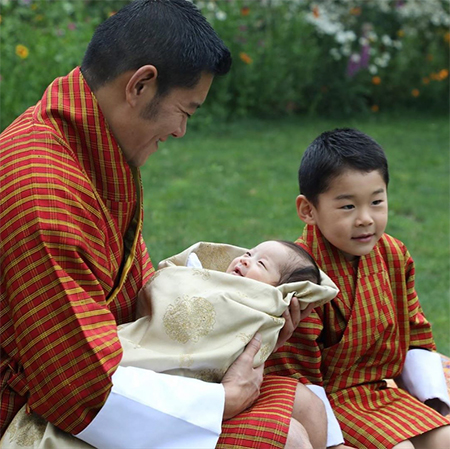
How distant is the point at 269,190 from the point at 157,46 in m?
4.73

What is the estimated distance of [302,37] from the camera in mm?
9328

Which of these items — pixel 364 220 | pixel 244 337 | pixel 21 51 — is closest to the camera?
pixel 244 337

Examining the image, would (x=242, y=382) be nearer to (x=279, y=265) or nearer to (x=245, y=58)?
(x=279, y=265)

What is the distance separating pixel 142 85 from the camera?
2.21 metres

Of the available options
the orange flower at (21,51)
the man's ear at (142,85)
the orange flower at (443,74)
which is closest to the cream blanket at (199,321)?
the man's ear at (142,85)

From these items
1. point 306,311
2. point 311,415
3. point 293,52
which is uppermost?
point 293,52

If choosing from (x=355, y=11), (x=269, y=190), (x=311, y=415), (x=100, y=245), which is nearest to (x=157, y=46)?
(x=100, y=245)

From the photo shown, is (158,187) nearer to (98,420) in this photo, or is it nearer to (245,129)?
(245,129)

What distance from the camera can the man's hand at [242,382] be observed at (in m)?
2.26

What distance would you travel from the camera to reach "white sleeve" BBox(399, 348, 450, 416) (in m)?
2.95

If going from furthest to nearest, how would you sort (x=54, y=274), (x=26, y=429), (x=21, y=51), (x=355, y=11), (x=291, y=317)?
1. (x=355, y=11)
2. (x=21, y=51)
3. (x=291, y=317)
4. (x=26, y=429)
5. (x=54, y=274)

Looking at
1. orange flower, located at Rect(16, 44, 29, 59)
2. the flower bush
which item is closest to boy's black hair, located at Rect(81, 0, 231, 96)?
the flower bush

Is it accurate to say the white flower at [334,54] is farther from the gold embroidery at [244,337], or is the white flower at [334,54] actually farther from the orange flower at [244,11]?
the gold embroidery at [244,337]

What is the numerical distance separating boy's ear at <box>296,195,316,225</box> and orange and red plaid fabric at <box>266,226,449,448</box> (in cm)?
5
